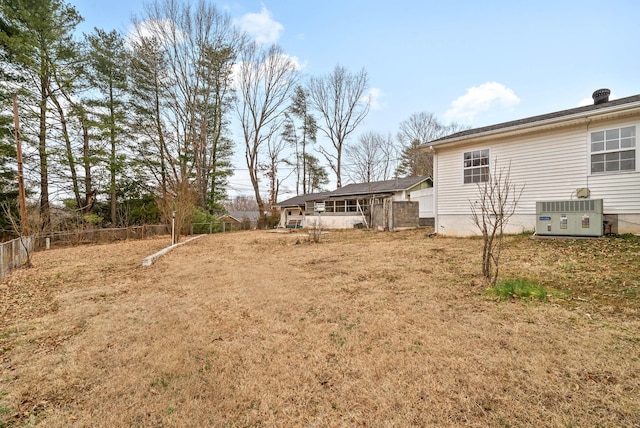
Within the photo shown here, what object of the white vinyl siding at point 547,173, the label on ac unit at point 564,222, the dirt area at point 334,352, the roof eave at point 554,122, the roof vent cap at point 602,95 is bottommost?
the dirt area at point 334,352

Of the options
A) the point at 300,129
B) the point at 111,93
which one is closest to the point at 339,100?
the point at 300,129

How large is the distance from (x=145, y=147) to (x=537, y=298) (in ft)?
73.1

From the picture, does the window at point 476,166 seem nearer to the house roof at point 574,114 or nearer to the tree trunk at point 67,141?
the house roof at point 574,114

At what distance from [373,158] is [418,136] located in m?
4.90

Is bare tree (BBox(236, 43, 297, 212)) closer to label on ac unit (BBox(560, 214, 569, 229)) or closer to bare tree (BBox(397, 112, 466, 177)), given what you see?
bare tree (BBox(397, 112, 466, 177))

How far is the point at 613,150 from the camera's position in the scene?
7.15 metres

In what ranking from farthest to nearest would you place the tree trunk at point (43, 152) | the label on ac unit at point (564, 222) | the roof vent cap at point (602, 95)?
the tree trunk at point (43, 152) < the roof vent cap at point (602, 95) < the label on ac unit at point (564, 222)

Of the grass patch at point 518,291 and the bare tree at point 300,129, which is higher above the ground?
the bare tree at point 300,129

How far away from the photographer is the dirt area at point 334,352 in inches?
71.9

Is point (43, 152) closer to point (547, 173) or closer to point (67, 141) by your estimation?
point (67, 141)

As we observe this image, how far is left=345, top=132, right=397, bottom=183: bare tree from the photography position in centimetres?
2896

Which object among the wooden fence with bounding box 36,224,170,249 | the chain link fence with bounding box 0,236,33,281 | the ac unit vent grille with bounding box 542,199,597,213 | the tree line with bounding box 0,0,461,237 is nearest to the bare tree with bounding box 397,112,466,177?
the tree line with bounding box 0,0,461,237

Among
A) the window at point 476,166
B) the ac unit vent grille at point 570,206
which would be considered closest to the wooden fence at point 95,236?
the window at point 476,166

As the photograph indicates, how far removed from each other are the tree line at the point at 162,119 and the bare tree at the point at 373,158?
4.2 inches
